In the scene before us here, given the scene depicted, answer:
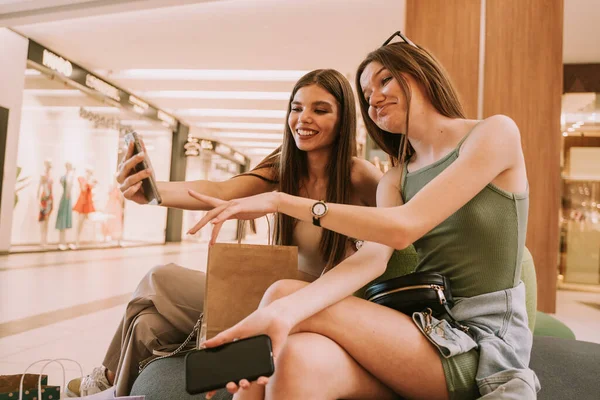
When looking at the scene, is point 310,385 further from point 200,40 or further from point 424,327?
point 200,40

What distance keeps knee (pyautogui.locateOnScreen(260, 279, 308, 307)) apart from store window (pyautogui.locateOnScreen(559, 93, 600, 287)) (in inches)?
292

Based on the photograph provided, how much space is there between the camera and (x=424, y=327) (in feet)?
3.31

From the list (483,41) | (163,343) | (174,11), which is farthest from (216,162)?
(163,343)

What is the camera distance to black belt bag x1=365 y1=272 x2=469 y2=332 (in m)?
1.03

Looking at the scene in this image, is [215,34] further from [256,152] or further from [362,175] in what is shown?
[256,152]

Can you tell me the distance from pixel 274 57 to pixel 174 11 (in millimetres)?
2135

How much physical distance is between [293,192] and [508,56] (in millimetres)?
3276

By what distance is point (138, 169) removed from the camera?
1327 mm

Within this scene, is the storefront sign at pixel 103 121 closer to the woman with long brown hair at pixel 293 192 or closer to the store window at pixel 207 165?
the store window at pixel 207 165

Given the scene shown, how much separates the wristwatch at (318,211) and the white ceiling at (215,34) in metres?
5.54

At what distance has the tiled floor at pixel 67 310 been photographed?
8.39 ft

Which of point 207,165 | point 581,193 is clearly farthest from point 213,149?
point 581,193

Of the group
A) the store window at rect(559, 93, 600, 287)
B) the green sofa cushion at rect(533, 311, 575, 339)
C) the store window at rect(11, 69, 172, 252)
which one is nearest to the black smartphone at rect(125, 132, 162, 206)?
the green sofa cushion at rect(533, 311, 575, 339)

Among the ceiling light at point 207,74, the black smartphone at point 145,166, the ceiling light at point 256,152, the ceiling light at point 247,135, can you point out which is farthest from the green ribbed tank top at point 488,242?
the ceiling light at point 256,152
